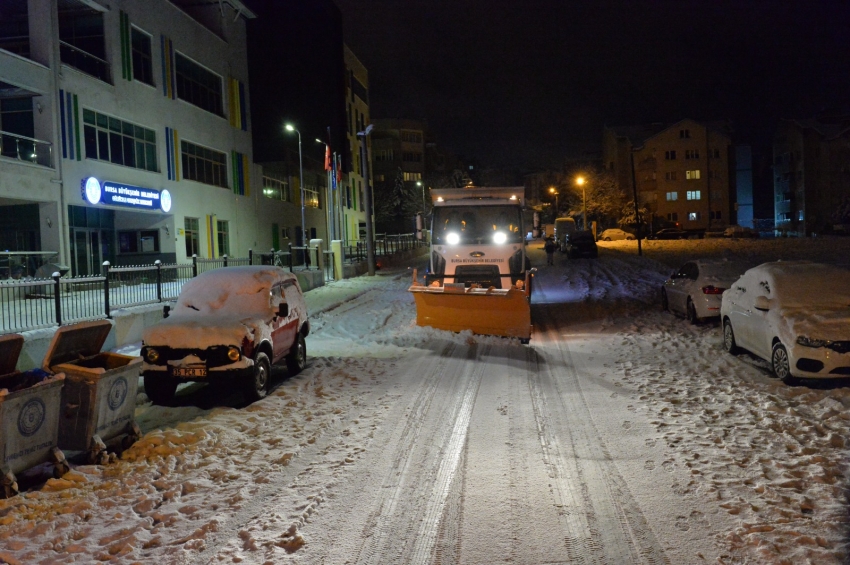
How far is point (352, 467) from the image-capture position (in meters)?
6.92

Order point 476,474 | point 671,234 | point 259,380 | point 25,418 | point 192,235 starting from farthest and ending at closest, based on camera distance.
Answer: point 671,234 → point 192,235 → point 259,380 → point 476,474 → point 25,418

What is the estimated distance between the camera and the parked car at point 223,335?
9.45 metres

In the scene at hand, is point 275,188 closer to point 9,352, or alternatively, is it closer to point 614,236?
point 614,236

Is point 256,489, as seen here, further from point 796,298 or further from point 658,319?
point 658,319

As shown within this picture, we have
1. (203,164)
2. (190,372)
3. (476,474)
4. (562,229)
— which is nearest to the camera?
(476,474)

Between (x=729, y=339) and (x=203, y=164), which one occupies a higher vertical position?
(x=203, y=164)

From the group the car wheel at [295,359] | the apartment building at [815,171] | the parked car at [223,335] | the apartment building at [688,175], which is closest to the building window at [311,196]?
the car wheel at [295,359]

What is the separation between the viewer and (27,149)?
23547 millimetres

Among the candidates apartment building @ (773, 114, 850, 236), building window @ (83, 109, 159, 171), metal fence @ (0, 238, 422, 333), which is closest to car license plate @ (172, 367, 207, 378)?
metal fence @ (0, 238, 422, 333)

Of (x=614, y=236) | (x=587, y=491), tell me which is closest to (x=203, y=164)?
(x=587, y=491)

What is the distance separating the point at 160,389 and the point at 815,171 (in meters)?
86.5

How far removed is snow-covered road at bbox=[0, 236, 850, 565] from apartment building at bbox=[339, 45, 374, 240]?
50.8m

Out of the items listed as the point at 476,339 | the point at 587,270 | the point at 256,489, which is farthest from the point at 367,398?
the point at 587,270

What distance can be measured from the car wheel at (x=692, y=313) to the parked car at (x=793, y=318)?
332cm
